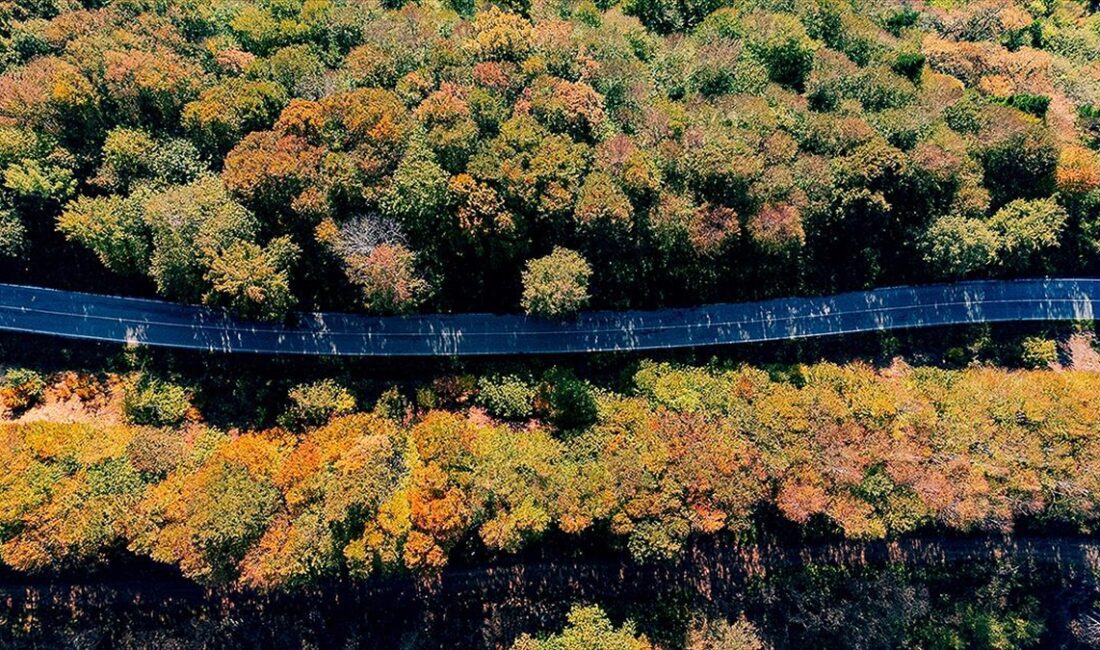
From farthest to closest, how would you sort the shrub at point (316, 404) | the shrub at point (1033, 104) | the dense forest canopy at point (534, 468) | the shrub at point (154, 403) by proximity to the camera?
the shrub at point (1033, 104), the shrub at point (154, 403), the shrub at point (316, 404), the dense forest canopy at point (534, 468)

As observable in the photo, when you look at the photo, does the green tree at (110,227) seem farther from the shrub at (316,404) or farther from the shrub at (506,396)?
the shrub at (506,396)

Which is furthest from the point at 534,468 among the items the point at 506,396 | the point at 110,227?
the point at 110,227

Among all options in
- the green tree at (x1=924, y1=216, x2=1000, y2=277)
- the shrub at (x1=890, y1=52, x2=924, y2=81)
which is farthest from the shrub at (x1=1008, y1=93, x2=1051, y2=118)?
the green tree at (x1=924, y1=216, x2=1000, y2=277)

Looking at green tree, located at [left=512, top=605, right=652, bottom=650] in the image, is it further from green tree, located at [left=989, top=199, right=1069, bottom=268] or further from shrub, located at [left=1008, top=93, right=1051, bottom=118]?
shrub, located at [left=1008, top=93, right=1051, bottom=118]

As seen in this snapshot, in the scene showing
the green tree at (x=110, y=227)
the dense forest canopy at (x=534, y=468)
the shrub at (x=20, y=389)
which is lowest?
the dense forest canopy at (x=534, y=468)

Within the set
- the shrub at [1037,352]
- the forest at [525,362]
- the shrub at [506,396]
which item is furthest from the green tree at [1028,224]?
the shrub at [506,396]

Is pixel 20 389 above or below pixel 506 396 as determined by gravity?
above

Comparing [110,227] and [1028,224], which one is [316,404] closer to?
[110,227]
